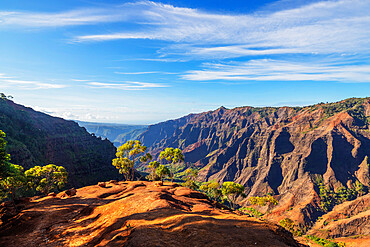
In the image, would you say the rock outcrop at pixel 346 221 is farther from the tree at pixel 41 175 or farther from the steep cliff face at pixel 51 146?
the tree at pixel 41 175

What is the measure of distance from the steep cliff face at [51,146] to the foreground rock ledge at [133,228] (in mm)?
89726

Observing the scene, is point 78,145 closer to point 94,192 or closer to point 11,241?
point 94,192

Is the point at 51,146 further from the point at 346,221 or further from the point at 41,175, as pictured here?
the point at 346,221

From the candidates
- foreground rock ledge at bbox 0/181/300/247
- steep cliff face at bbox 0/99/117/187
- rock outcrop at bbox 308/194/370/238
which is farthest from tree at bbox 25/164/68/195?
rock outcrop at bbox 308/194/370/238

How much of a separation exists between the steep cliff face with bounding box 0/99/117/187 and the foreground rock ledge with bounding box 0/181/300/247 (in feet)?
294

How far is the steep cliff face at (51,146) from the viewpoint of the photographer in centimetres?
11357

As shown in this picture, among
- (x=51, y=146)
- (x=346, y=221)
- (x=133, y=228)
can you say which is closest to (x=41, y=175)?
(x=133, y=228)

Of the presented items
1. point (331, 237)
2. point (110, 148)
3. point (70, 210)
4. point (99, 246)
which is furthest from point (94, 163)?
point (331, 237)

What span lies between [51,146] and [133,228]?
15308 centimetres

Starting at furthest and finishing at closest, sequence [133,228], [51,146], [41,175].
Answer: [51,146] → [41,175] → [133,228]

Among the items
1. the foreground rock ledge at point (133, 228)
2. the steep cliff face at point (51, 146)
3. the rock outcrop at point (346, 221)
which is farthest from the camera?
the rock outcrop at point (346, 221)

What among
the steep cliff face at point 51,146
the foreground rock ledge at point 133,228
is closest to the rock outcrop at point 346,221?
the foreground rock ledge at point 133,228

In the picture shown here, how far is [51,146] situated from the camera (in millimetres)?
139625

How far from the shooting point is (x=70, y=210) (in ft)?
109
